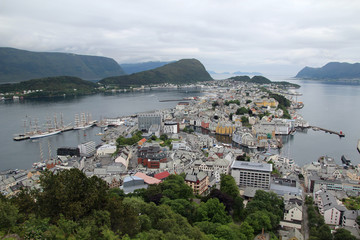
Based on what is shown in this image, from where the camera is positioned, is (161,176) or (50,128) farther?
(50,128)

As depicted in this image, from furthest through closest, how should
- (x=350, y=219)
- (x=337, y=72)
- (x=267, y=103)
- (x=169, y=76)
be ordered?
(x=337, y=72), (x=169, y=76), (x=267, y=103), (x=350, y=219)

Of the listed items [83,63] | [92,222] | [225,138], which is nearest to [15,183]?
[92,222]

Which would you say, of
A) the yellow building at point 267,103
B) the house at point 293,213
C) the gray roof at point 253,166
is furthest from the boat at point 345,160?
the yellow building at point 267,103

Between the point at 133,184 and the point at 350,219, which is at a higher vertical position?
the point at 133,184

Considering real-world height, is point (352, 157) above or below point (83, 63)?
below

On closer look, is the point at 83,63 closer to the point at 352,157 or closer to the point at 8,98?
the point at 8,98

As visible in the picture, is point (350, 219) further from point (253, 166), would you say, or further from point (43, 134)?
point (43, 134)

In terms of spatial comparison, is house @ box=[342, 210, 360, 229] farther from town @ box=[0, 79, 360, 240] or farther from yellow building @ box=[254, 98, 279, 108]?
yellow building @ box=[254, 98, 279, 108]

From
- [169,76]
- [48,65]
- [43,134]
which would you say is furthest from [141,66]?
[43,134]
